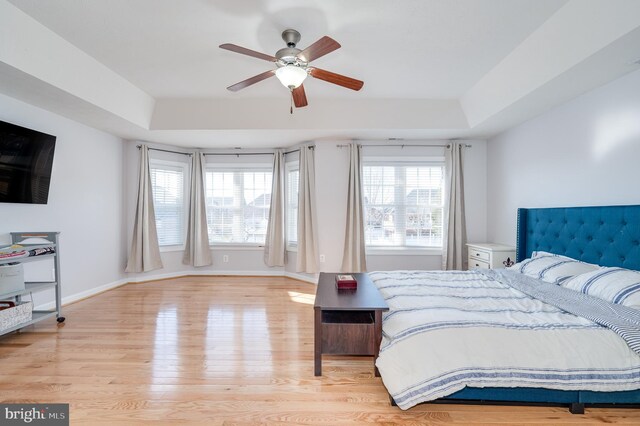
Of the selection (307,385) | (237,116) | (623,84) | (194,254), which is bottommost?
(307,385)

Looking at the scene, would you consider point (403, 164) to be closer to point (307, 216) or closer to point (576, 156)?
point (307, 216)

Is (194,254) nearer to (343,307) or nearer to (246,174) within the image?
(246,174)

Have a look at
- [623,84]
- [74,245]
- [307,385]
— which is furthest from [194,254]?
[623,84]

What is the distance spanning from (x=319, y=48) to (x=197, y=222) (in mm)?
3893

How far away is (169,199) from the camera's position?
488 cm

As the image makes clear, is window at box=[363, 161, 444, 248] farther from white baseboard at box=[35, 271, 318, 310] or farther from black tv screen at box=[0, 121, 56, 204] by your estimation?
black tv screen at box=[0, 121, 56, 204]

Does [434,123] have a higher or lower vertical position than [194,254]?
higher

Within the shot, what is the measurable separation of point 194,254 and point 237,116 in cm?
258

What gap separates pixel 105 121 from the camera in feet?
11.6

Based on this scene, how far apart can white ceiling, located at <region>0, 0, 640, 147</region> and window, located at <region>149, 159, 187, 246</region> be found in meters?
1.07

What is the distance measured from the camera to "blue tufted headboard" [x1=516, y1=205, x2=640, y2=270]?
86.4 inches

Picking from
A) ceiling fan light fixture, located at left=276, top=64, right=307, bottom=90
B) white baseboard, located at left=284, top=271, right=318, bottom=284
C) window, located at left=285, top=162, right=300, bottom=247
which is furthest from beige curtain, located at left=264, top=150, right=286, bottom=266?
ceiling fan light fixture, located at left=276, top=64, right=307, bottom=90

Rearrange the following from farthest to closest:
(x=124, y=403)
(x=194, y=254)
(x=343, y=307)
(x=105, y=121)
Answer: (x=194, y=254)
(x=105, y=121)
(x=343, y=307)
(x=124, y=403)

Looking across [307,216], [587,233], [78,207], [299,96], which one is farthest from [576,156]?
[78,207]
